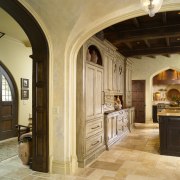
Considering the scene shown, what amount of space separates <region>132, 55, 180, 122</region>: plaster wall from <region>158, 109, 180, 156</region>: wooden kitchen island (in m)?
5.53

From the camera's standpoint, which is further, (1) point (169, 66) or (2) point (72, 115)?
(1) point (169, 66)

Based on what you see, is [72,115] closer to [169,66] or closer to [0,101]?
[0,101]

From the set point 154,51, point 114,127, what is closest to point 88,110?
point 114,127

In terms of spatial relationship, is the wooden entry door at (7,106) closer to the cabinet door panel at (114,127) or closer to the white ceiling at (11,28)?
the white ceiling at (11,28)

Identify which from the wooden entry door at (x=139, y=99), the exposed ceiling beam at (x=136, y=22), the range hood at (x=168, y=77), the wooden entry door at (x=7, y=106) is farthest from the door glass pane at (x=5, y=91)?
the range hood at (x=168, y=77)

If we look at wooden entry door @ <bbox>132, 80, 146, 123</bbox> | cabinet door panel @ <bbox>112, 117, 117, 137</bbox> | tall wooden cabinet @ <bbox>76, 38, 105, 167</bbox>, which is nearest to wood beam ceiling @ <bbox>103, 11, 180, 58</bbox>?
tall wooden cabinet @ <bbox>76, 38, 105, 167</bbox>

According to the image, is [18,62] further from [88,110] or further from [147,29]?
[147,29]

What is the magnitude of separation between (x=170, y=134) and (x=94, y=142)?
179 cm

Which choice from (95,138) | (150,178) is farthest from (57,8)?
(150,178)

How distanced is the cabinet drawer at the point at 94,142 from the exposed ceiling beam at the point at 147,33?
9.04 ft

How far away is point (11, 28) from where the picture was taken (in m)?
5.45

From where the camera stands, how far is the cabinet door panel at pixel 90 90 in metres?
4.13

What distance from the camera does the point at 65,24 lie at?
3402 millimetres

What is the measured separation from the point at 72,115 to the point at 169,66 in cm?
742
